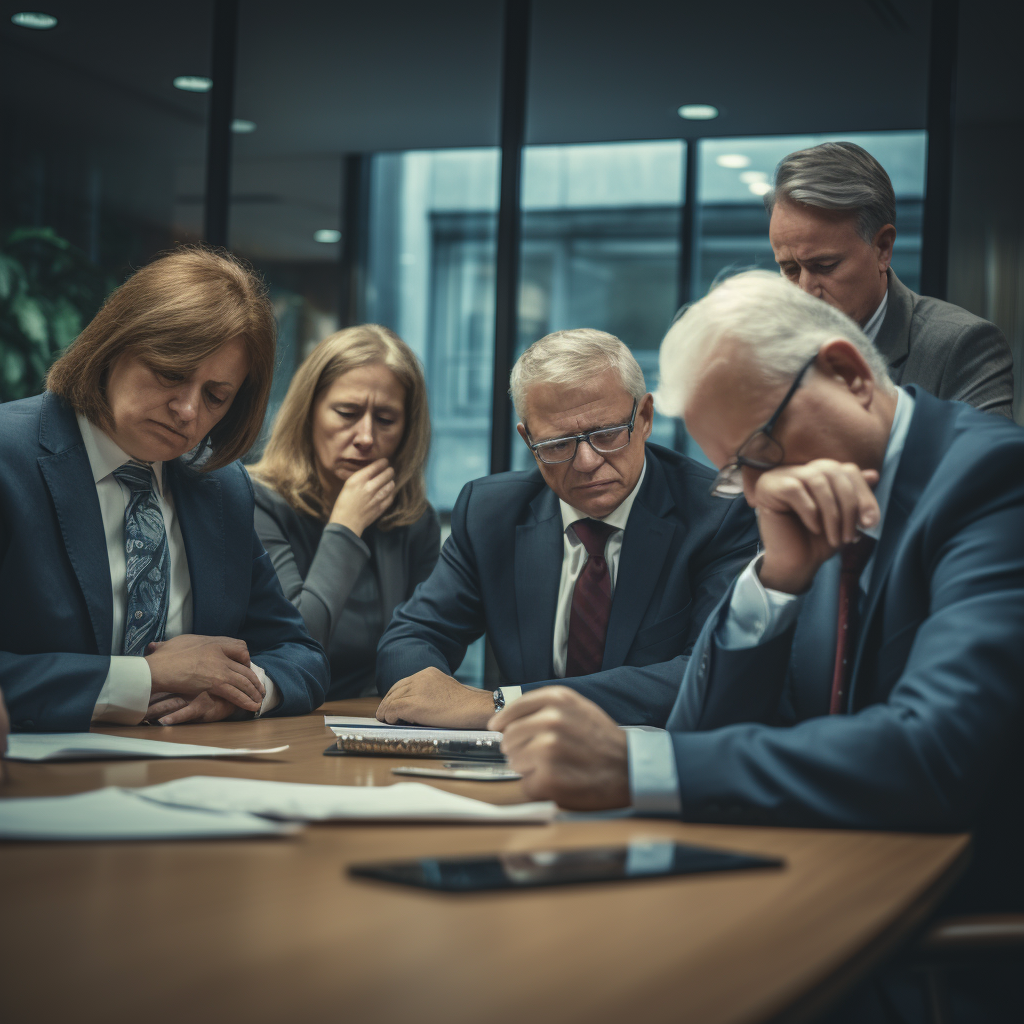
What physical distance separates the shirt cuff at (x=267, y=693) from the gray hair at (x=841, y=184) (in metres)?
1.73

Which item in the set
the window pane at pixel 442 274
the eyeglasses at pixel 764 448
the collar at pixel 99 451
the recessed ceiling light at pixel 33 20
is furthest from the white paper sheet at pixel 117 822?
the recessed ceiling light at pixel 33 20

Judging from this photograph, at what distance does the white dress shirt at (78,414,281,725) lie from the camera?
6.73ft

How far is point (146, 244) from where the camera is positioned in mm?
5449

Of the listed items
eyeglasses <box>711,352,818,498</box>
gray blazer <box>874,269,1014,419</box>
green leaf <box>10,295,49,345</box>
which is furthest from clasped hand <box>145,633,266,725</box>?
green leaf <box>10,295,49,345</box>

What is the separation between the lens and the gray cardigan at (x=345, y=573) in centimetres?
318

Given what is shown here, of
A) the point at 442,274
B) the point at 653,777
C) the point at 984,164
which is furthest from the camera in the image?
the point at 442,274

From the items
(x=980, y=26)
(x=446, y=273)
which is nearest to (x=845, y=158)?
(x=980, y=26)

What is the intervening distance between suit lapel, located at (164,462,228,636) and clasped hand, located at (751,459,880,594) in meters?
1.28

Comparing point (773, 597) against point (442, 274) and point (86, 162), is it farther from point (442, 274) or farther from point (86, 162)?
point (442, 274)

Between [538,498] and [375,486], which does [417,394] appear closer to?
[375,486]

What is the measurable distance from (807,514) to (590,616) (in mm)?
1147

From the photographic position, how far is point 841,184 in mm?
2771

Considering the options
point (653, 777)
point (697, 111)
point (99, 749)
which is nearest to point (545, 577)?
point (99, 749)

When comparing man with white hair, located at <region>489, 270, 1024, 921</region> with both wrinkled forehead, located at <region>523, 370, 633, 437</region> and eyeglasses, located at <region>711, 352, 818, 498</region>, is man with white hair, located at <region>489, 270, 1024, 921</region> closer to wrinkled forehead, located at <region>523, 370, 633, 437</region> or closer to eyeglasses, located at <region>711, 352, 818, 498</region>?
eyeglasses, located at <region>711, 352, 818, 498</region>
